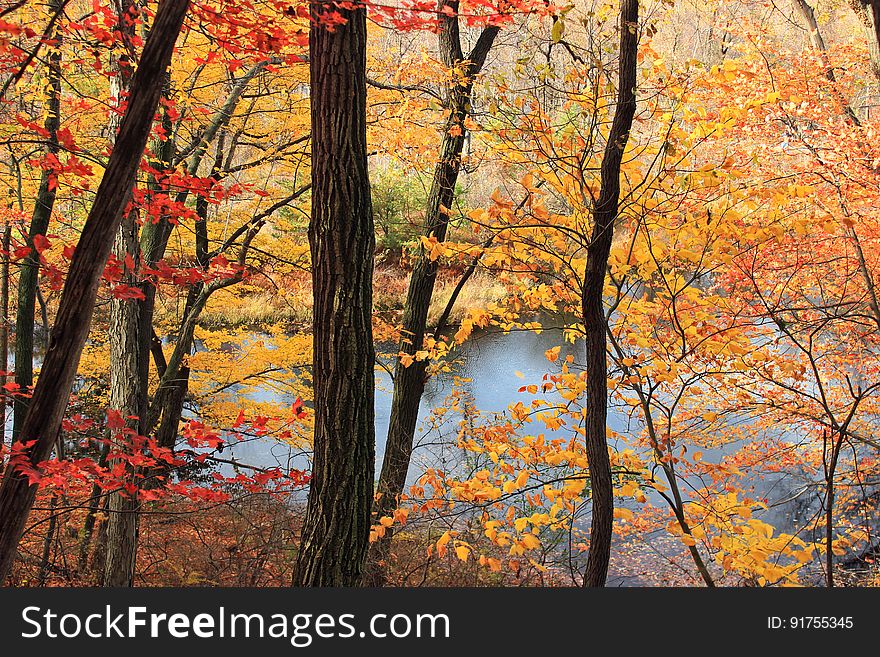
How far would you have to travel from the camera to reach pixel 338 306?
314 cm

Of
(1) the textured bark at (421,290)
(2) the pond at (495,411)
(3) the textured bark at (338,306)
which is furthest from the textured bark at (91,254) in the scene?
(2) the pond at (495,411)

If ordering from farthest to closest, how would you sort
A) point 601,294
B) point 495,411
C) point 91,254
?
point 495,411 → point 601,294 → point 91,254

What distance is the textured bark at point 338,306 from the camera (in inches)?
122

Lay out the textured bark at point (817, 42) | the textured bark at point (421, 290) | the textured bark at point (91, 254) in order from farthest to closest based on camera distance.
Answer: the textured bark at point (817, 42), the textured bark at point (421, 290), the textured bark at point (91, 254)

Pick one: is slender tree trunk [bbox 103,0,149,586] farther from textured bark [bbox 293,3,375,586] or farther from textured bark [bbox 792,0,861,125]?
textured bark [bbox 792,0,861,125]

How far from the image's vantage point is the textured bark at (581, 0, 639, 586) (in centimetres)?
319

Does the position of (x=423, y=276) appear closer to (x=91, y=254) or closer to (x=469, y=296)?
(x=91, y=254)

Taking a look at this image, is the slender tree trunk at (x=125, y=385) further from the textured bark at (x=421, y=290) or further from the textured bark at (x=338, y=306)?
the textured bark at (x=338, y=306)

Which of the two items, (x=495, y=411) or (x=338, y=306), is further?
(x=495, y=411)

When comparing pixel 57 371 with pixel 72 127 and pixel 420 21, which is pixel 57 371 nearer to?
pixel 420 21

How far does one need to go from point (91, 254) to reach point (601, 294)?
220 cm

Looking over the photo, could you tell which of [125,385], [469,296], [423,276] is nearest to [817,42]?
[423,276]

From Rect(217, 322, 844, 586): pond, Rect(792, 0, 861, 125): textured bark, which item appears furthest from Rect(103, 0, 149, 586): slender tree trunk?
Rect(792, 0, 861, 125): textured bark

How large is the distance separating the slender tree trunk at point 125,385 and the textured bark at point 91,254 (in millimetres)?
2681
